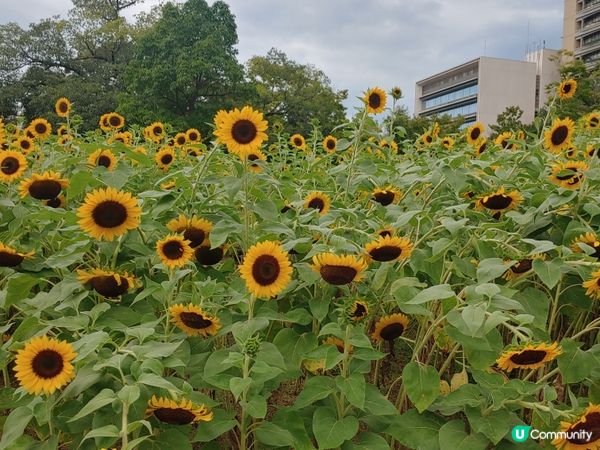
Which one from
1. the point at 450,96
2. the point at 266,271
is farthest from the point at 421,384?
the point at 450,96

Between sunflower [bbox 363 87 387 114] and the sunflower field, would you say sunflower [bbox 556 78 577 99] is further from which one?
the sunflower field

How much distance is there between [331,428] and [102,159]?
163 centimetres

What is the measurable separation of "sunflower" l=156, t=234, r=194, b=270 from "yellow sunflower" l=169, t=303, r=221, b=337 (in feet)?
0.44

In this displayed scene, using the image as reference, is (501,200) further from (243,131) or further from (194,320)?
(194,320)

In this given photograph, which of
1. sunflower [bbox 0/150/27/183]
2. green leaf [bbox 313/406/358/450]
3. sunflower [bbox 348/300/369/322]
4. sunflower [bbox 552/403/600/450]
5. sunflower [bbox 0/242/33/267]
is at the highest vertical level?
sunflower [bbox 0/150/27/183]

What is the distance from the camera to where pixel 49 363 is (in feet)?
4.02

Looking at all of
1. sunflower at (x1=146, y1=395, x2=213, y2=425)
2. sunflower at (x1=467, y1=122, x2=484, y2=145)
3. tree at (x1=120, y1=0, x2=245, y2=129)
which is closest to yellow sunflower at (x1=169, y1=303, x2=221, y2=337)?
sunflower at (x1=146, y1=395, x2=213, y2=425)

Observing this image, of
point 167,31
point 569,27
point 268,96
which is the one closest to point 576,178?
point 167,31

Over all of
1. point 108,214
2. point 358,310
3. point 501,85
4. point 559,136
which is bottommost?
point 358,310

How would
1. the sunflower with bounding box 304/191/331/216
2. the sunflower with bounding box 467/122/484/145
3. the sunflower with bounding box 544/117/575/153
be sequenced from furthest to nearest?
the sunflower with bounding box 467/122/484/145 → the sunflower with bounding box 544/117/575/153 → the sunflower with bounding box 304/191/331/216

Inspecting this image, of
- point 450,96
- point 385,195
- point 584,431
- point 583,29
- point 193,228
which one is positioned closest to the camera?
point 584,431

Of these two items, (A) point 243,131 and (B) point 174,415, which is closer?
(B) point 174,415

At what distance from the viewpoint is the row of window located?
67000 millimetres

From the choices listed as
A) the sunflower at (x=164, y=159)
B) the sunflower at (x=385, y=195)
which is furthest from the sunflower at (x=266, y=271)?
the sunflower at (x=164, y=159)
